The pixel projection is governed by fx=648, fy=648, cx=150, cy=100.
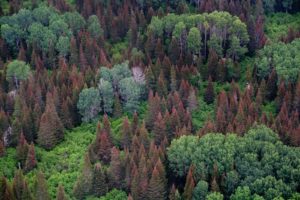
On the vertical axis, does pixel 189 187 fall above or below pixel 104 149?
below

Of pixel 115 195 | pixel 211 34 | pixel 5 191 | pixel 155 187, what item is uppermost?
pixel 211 34

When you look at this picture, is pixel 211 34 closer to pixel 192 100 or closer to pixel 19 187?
pixel 192 100

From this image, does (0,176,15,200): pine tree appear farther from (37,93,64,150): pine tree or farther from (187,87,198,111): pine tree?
(187,87,198,111): pine tree

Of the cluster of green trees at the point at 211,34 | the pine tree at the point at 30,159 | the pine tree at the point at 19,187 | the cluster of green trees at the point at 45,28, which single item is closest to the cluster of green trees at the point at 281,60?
the cluster of green trees at the point at 211,34

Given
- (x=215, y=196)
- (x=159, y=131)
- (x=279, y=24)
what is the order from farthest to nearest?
1. (x=279, y=24)
2. (x=159, y=131)
3. (x=215, y=196)

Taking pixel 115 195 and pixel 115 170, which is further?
pixel 115 170

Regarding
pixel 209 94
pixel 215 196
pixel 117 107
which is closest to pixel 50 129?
pixel 117 107
